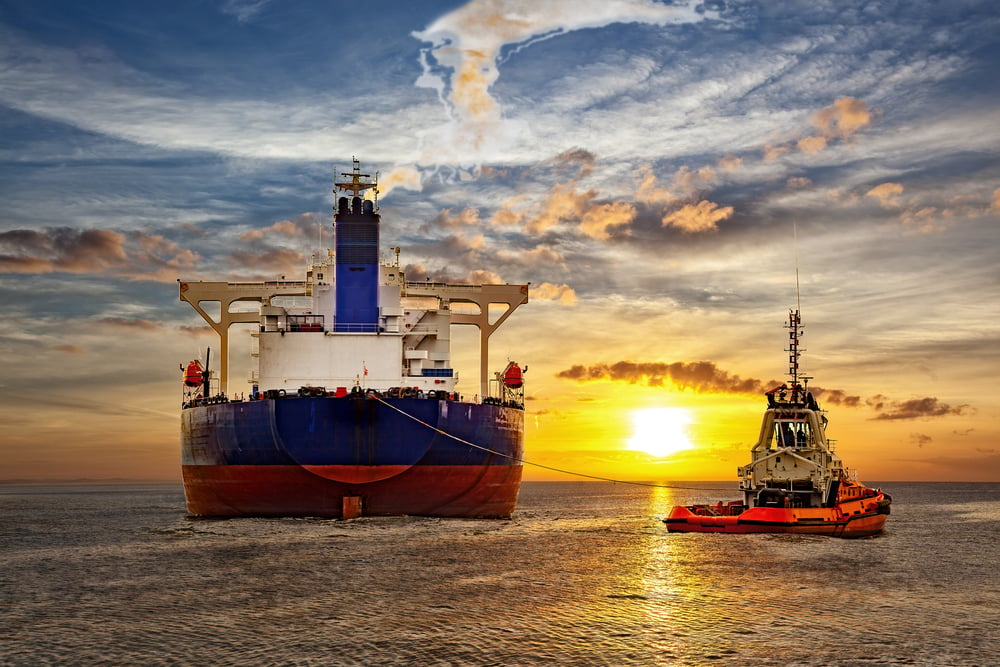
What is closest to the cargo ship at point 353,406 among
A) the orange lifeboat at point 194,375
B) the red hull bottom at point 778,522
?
the orange lifeboat at point 194,375

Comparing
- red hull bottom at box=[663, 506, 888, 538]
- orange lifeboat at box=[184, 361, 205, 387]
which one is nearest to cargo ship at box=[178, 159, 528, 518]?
orange lifeboat at box=[184, 361, 205, 387]

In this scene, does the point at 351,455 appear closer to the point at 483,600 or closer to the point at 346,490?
the point at 346,490

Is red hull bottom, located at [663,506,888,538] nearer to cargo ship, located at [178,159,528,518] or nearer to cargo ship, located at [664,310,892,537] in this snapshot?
cargo ship, located at [664,310,892,537]

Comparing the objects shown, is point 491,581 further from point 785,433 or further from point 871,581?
point 785,433

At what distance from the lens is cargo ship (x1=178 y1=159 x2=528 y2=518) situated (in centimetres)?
4206

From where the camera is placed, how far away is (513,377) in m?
53.7

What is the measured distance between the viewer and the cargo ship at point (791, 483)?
1548 inches

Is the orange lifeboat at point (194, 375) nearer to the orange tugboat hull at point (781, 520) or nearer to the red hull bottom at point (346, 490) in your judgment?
the red hull bottom at point (346, 490)

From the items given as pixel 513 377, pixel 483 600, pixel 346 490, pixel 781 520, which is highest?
pixel 513 377

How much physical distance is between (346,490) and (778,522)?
59.8 feet

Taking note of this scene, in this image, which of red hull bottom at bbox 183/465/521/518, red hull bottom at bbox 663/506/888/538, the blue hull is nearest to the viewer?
red hull bottom at bbox 663/506/888/538

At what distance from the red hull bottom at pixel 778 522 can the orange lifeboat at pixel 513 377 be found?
44.3 feet

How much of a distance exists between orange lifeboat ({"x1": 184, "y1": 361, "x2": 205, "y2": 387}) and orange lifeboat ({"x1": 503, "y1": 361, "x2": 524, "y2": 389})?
16.6 metres

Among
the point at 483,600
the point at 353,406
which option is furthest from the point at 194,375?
the point at 483,600
